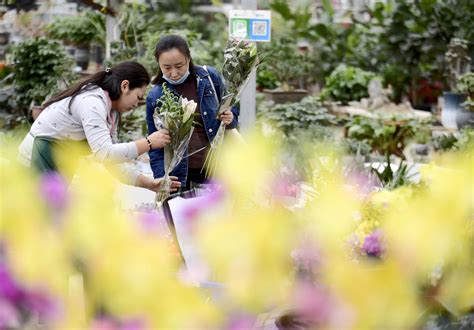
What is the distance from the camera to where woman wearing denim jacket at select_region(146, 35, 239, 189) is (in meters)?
4.00

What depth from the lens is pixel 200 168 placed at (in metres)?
4.27

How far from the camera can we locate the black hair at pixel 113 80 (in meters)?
3.56

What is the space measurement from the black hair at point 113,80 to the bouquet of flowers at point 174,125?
0.13 metres

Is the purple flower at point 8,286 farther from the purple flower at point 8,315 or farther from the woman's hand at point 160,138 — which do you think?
the woman's hand at point 160,138

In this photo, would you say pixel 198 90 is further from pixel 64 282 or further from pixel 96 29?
pixel 96 29

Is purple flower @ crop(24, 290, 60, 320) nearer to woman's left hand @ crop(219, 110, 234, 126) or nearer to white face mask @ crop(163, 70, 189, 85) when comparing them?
woman's left hand @ crop(219, 110, 234, 126)

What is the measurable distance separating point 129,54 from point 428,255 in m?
8.16

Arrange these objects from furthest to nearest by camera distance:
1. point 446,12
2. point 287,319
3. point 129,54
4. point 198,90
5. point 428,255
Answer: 1. point 446,12
2. point 129,54
3. point 198,90
4. point 287,319
5. point 428,255

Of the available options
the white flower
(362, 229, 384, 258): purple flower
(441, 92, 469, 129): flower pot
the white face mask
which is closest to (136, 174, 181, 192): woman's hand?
the white flower

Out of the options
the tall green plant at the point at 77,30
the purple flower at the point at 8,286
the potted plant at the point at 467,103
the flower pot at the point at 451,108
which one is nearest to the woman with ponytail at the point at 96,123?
the purple flower at the point at 8,286

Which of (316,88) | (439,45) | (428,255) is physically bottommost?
(316,88)

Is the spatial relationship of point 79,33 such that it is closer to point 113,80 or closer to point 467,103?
point 467,103

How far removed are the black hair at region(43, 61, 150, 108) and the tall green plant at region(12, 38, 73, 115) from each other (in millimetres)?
4866

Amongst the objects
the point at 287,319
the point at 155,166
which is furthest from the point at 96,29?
the point at 287,319
